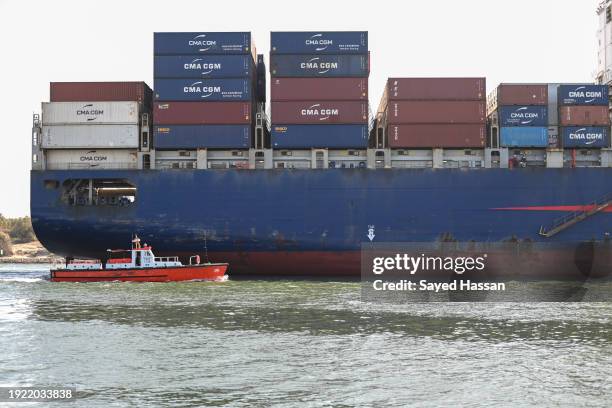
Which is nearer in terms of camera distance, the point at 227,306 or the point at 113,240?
the point at 227,306

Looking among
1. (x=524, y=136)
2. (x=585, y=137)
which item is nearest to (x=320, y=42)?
(x=524, y=136)

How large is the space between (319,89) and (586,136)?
16.1 meters

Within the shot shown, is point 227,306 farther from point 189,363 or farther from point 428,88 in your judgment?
point 428,88

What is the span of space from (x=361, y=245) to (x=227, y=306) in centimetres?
1453

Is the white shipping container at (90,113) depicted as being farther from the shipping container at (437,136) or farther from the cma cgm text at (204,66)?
the shipping container at (437,136)

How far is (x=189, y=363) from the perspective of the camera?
16.8 m

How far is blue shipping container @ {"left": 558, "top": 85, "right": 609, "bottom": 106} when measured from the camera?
136 feet

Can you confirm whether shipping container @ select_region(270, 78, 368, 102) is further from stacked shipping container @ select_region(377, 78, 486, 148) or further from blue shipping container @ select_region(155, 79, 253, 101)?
stacked shipping container @ select_region(377, 78, 486, 148)

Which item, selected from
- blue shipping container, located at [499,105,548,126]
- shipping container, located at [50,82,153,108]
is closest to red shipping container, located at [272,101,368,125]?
blue shipping container, located at [499,105,548,126]

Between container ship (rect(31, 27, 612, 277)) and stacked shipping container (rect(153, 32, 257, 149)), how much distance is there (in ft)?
0.28

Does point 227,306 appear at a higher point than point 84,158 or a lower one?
lower

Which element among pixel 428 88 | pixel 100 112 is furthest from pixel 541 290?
pixel 100 112

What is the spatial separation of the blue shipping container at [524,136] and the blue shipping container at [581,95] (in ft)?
7.59

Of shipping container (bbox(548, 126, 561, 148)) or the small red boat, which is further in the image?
shipping container (bbox(548, 126, 561, 148))
